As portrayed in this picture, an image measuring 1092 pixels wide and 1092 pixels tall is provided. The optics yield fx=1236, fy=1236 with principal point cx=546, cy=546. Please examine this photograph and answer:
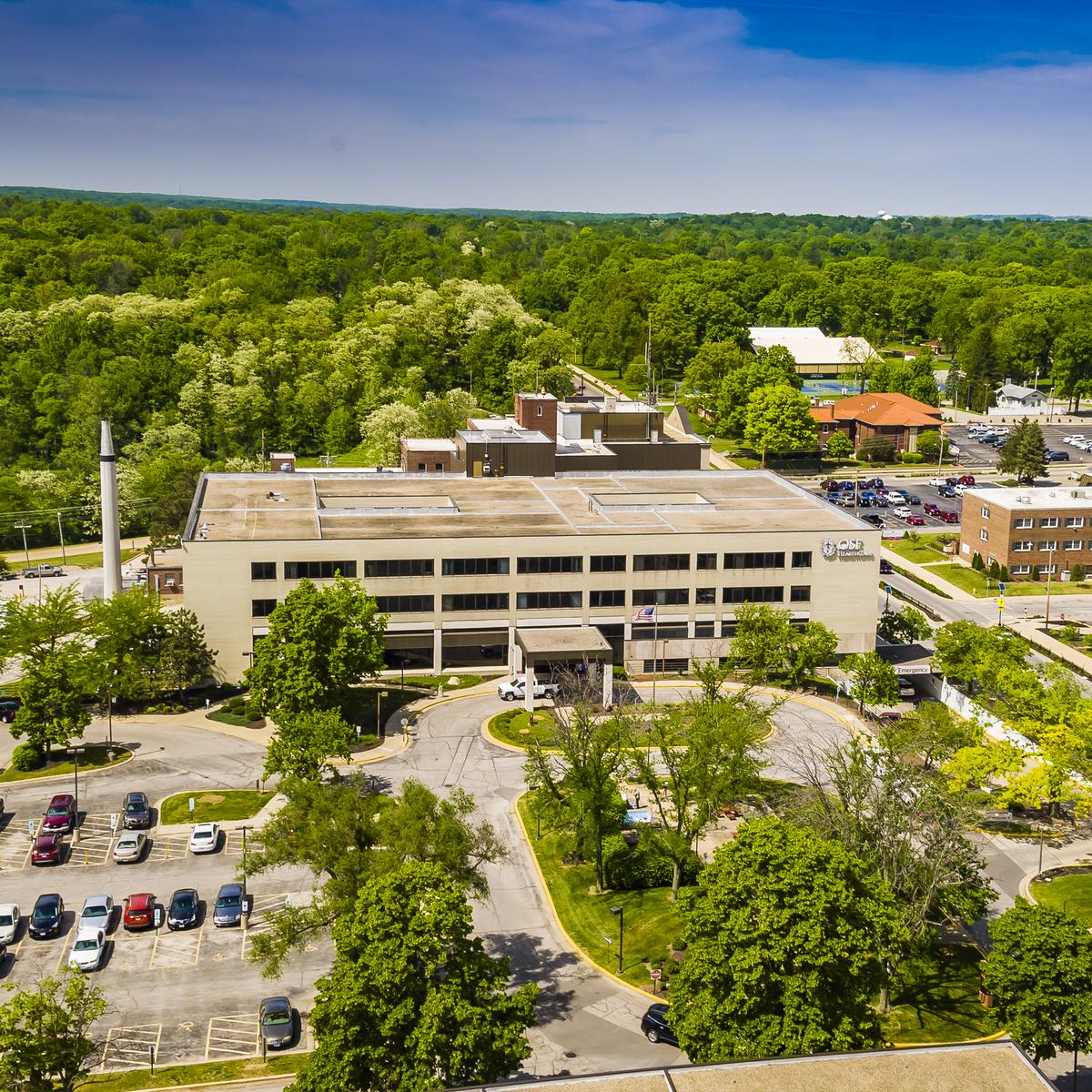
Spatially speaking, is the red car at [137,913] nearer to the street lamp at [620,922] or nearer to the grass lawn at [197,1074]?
the grass lawn at [197,1074]

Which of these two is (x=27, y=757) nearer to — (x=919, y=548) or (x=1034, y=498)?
(x=919, y=548)

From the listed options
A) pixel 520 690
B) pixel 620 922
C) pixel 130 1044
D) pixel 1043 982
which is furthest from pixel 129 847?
pixel 1043 982

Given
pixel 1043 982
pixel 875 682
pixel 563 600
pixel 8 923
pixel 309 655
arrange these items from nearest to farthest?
1. pixel 1043 982
2. pixel 8 923
3. pixel 309 655
4. pixel 875 682
5. pixel 563 600

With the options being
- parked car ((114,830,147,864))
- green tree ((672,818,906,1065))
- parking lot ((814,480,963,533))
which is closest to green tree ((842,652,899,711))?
green tree ((672,818,906,1065))

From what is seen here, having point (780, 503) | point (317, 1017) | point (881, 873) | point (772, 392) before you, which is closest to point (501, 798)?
point (881, 873)

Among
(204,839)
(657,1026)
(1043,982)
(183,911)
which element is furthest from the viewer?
(204,839)

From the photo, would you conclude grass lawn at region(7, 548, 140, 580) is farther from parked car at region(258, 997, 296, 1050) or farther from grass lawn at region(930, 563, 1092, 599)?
parked car at region(258, 997, 296, 1050)
